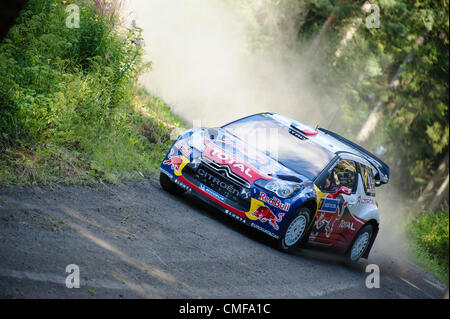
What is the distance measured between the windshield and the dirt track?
1.29m

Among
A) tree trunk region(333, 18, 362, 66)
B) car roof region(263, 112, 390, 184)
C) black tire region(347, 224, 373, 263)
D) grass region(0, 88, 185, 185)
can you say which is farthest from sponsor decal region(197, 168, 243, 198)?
tree trunk region(333, 18, 362, 66)

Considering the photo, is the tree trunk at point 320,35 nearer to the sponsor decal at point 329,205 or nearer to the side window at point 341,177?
the side window at point 341,177

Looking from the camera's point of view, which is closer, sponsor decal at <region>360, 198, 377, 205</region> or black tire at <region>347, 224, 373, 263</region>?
sponsor decal at <region>360, 198, 377, 205</region>

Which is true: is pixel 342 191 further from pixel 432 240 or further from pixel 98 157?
pixel 432 240

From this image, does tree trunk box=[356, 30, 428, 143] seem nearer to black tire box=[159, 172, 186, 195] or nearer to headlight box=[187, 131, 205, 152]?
black tire box=[159, 172, 186, 195]

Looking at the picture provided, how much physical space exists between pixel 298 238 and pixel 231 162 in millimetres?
1541

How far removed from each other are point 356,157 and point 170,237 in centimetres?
434

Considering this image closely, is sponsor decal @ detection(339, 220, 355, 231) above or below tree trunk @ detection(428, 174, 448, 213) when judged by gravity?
below

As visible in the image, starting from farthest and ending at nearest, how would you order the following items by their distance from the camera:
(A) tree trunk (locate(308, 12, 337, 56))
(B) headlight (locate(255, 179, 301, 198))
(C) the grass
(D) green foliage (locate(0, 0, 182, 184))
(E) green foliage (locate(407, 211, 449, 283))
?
(A) tree trunk (locate(308, 12, 337, 56))
(E) green foliage (locate(407, 211, 449, 283))
(B) headlight (locate(255, 179, 301, 198))
(D) green foliage (locate(0, 0, 182, 184))
(C) the grass

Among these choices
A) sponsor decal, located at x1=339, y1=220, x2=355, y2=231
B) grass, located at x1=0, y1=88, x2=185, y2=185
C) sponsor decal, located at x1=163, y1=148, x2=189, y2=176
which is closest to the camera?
grass, located at x1=0, y1=88, x2=185, y2=185

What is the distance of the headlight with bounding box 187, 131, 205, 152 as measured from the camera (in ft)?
28.3

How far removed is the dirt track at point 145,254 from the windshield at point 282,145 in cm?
129

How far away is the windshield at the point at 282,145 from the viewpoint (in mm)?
8750
